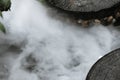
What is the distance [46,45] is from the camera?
13.4ft

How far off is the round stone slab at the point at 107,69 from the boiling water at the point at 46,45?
593 millimetres

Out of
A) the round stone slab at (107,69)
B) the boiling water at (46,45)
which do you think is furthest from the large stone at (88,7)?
the round stone slab at (107,69)

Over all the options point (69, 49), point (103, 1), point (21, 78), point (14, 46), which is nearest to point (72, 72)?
point (69, 49)

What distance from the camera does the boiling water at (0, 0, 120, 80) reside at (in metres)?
3.70

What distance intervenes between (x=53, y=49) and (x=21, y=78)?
709 mm

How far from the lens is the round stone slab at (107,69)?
294 centimetres

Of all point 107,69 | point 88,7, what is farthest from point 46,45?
point 107,69

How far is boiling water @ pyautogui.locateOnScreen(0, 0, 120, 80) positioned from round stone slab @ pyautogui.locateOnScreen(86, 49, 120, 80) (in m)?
0.59

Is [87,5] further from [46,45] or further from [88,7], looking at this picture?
[46,45]

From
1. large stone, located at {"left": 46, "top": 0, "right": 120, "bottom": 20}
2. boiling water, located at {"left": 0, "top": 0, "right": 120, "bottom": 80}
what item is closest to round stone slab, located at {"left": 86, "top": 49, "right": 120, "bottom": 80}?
boiling water, located at {"left": 0, "top": 0, "right": 120, "bottom": 80}

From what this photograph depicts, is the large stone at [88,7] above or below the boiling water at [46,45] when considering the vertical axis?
above

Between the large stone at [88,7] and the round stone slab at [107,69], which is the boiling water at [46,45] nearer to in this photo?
the large stone at [88,7]

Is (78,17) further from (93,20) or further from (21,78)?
(21,78)

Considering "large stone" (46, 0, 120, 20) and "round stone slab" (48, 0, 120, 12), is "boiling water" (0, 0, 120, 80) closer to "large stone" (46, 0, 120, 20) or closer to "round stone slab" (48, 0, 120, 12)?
"large stone" (46, 0, 120, 20)
